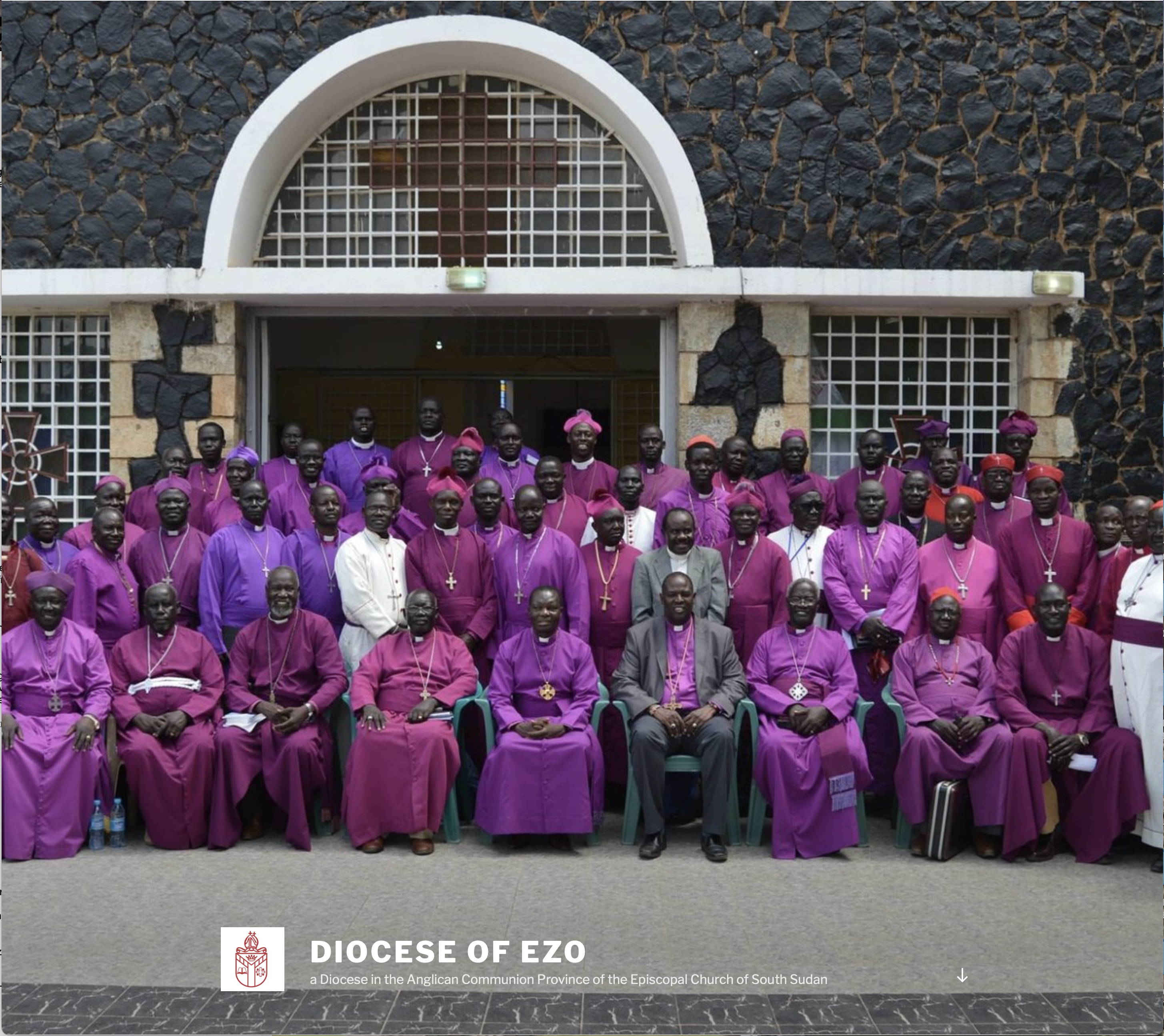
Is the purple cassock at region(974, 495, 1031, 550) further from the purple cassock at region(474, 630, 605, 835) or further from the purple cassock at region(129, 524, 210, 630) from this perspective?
the purple cassock at region(129, 524, 210, 630)

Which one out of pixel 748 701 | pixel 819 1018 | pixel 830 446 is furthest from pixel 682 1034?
pixel 830 446

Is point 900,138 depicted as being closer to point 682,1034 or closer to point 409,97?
point 409,97

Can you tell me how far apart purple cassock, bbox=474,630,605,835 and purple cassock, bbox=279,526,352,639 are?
3.99 feet

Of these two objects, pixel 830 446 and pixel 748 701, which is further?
pixel 830 446

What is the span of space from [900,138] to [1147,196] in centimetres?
182

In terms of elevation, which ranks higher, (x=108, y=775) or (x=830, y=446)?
(x=830, y=446)

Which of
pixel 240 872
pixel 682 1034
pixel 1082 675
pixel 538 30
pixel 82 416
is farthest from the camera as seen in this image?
pixel 82 416

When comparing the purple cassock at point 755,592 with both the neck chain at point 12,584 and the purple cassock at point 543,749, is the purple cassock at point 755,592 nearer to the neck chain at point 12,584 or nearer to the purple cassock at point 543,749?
the purple cassock at point 543,749

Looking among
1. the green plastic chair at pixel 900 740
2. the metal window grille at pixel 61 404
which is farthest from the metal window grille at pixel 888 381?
the metal window grille at pixel 61 404

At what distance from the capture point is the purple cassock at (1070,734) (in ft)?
22.8

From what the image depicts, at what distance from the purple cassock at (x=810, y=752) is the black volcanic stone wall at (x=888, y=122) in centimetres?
317

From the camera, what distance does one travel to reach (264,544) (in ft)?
26.8

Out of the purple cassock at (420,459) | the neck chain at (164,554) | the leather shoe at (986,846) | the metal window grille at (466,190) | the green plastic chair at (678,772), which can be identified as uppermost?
the metal window grille at (466,190)

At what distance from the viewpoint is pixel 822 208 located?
9.96 meters
